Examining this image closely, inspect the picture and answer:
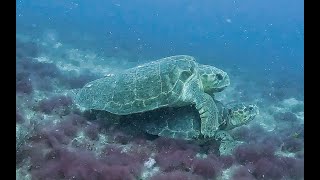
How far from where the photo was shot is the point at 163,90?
7.68m

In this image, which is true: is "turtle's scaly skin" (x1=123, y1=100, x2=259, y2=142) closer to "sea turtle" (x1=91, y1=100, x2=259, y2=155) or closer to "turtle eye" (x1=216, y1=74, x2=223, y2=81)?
"sea turtle" (x1=91, y1=100, x2=259, y2=155)

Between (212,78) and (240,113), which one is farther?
(212,78)

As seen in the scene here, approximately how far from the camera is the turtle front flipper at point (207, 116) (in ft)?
24.3

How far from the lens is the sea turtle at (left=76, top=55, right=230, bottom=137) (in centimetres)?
755

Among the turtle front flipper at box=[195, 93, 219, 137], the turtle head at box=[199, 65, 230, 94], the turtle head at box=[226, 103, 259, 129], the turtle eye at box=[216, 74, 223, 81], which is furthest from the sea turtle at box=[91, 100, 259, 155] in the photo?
the turtle eye at box=[216, 74, 223, 81]

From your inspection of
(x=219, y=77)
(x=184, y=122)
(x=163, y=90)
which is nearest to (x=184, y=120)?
(x=184, y=122)

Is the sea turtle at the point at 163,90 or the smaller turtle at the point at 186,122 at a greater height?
the sea turtle at the point at 163,90

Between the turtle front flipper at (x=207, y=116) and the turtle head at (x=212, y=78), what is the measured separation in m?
0.96

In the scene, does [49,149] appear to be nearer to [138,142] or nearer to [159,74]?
[138,142]

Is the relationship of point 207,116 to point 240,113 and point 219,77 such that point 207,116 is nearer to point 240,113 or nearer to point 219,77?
point 240,113

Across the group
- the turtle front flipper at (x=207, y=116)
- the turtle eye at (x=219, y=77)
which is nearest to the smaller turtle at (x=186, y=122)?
the turtle front flipper at (x=207, y=116)

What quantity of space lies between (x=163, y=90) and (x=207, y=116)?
1357 mm

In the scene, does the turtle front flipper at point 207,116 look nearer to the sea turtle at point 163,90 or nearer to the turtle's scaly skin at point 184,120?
the sea turtle at point 163,90
